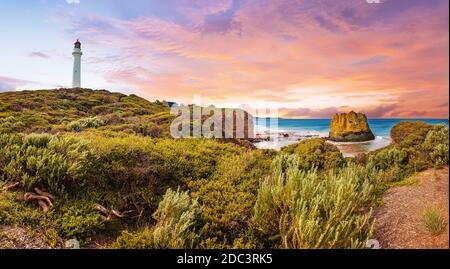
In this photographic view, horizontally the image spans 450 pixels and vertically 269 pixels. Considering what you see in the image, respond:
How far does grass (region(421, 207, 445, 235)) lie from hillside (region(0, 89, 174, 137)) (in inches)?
340

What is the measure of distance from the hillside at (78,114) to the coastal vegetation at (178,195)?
376cm

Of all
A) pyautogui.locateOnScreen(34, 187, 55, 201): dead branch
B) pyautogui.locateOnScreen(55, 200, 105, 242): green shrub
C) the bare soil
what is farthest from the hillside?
the bare soil

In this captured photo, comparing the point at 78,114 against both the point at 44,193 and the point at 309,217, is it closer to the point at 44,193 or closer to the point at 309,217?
the point at 44,193

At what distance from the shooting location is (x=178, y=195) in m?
5.37

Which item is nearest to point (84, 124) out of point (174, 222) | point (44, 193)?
point (44, 193)

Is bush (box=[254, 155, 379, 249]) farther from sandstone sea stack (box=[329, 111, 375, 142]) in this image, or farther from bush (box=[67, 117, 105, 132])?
sandstone sea stack (box=[329, 111, 375, 142])

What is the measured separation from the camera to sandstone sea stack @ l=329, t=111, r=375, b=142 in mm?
15086

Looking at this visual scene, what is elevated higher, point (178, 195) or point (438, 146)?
point (438, 146)

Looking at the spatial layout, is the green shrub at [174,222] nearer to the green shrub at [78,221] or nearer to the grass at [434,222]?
the green shrub at [78,221]

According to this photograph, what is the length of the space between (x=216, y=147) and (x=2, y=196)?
18.1ft

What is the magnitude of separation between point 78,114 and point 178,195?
12600mm

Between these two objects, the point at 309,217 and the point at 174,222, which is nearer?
the point at 309,217

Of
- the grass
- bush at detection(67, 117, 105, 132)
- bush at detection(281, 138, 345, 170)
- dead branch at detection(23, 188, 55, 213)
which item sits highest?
bush at detection(67, 117, 105, 132)

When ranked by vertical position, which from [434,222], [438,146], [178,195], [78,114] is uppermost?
[78,114]
